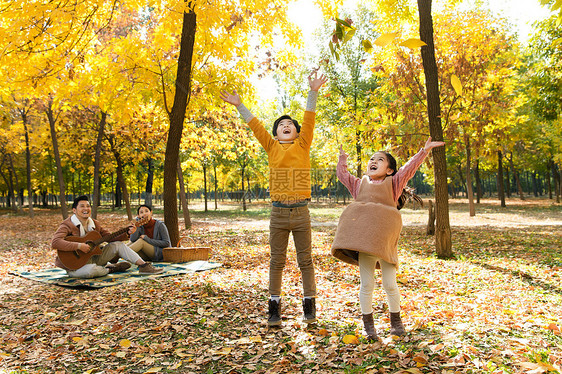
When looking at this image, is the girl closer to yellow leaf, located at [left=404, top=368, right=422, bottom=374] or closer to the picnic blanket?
yellow leaf, located at [left=404, top=368, right=422, bottom=374]

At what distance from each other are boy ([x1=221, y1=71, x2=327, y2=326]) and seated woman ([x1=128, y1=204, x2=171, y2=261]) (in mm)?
4035

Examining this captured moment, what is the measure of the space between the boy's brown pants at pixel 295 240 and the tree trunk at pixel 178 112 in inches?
187

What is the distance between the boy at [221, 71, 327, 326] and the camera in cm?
402

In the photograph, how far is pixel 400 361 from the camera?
123 inches

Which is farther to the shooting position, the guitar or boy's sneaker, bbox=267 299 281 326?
the guitar

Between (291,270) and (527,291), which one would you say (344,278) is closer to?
(291,270)

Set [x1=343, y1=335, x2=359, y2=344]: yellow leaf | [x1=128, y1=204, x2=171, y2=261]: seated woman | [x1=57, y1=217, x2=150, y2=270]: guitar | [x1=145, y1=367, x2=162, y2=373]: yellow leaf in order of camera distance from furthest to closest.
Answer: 1. [x1=128, y1=204, x2=171, y2=261]: seated woman
2. [x1=57, y1=217, x2=150, y2=270]: guitar
3. [x1=343, y1=335, x2=359, y2=344]: yellow leaf
4. [x1=145, y1=367, x2=162, y2=373]: yellow leaf

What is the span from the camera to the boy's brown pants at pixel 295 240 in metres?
4.02

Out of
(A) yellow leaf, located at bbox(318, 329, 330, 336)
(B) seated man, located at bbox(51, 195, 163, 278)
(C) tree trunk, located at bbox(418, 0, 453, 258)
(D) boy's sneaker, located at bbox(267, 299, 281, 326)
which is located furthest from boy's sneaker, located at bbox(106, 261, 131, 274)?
(C) tree trunk, located at bbox(418, 0, 453, 258)

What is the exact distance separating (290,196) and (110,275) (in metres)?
4.28

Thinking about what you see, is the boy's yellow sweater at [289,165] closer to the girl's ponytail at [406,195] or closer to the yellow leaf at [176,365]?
the girl's ponytail at [406,195]

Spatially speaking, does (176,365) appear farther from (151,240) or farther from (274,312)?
(151,240)

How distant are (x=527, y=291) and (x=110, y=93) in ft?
27.7

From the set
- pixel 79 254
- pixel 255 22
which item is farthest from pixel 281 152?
pixel 255 22
